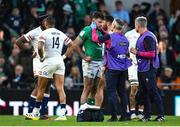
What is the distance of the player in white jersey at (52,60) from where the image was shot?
20281 millimetres

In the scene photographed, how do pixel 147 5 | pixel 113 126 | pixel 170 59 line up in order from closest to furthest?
1. pixel 113 126
2. pixel 170 59
3. pixel 147 5

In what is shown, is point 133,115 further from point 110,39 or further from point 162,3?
point 162,3

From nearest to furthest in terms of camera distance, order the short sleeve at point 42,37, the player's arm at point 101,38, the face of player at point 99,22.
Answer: the player's arm at point 101,38, the face of player at point 99,22, the short sleeve at point 42,37

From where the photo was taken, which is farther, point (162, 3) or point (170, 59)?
point (162, 3)

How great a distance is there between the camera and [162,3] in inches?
1298

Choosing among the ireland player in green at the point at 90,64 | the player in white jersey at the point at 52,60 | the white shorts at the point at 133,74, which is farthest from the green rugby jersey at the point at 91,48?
the white shorts at the point at 133,74

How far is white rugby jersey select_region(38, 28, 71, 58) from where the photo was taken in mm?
20250

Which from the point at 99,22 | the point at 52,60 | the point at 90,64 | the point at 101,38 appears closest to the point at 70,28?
the point at 52,60

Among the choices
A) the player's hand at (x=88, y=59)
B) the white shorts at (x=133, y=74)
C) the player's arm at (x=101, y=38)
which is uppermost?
the player's arm at (x=101, y=38)

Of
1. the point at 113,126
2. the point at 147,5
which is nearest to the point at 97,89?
the point at 113,126

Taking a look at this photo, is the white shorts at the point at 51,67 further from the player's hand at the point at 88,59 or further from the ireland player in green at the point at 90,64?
the player's hand at the point at 88,59

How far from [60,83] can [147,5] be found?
1199 centimetres

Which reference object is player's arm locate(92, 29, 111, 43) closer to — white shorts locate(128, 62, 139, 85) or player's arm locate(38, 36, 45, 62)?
player's arm locate(38, 36, 45, 62)

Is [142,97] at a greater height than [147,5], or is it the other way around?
[147,5]
